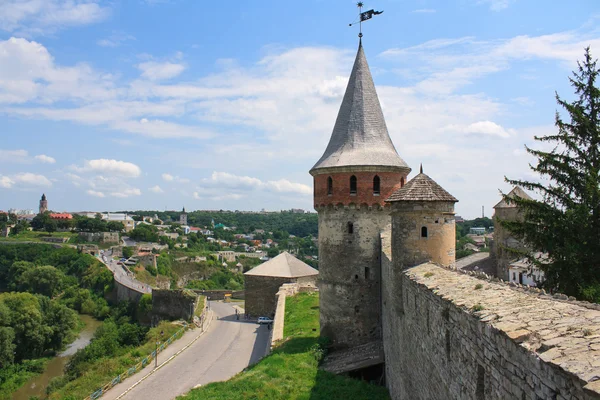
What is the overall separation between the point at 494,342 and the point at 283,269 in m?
33.9

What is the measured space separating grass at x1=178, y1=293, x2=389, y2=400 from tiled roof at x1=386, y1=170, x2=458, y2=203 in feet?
19.1

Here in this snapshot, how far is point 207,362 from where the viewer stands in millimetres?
24984

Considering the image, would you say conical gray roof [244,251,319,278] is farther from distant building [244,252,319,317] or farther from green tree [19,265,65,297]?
green tree [19,265,65,297]

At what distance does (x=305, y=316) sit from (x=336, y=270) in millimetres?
8507

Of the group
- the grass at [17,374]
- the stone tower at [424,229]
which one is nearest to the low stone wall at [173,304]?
the grass at [17,374]

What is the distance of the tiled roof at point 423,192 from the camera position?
1326 centimetres

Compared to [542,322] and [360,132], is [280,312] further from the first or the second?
[542,322]

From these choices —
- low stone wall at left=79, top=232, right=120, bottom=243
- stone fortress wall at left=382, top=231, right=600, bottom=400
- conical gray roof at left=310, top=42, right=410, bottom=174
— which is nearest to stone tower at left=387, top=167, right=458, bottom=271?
stone fortress wall at left=382, top=231, right=600, bottom=400

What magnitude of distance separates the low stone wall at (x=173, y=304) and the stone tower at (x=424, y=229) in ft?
96.0

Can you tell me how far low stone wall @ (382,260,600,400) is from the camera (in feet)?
13.2

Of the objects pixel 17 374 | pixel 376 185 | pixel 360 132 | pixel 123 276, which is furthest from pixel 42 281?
pixel 376 185

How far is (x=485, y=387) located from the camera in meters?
5.66

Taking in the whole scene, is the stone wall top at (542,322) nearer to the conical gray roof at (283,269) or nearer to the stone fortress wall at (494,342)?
the stone fortress wall at (494,342)

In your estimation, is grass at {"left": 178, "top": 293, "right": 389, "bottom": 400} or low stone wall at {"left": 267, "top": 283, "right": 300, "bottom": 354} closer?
grass at {"left": 178, "top": 293, "right": 389, "bottom": 400}
